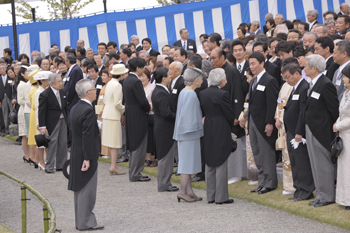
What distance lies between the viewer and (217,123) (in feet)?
25.2

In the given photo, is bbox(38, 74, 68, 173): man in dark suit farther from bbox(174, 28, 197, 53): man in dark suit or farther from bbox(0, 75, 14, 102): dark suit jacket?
bbox(0, 75, 14, 102): dark suit jacket

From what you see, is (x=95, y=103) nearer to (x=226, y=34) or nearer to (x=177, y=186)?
(x=177, y=186)

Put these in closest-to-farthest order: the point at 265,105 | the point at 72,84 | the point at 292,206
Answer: the point at 292,206 < the point at 265,105 < the point at 72,84

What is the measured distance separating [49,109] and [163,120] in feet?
9.95

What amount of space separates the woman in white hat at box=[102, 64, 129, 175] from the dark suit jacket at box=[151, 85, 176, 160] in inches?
64.3

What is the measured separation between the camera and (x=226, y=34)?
56.9 ft

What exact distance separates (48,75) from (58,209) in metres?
4.00

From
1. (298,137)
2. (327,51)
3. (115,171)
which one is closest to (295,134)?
(298,137)

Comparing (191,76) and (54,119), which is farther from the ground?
(191,76)

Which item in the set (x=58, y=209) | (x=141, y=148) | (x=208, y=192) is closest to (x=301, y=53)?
(x=208, y=192)

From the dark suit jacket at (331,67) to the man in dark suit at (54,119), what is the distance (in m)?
5.32

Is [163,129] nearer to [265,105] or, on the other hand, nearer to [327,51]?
[265,105]

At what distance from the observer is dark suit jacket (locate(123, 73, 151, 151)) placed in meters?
9.53

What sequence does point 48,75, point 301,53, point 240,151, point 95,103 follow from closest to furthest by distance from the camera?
point 301,53, point 240,151, point 48,75, point 95,103
